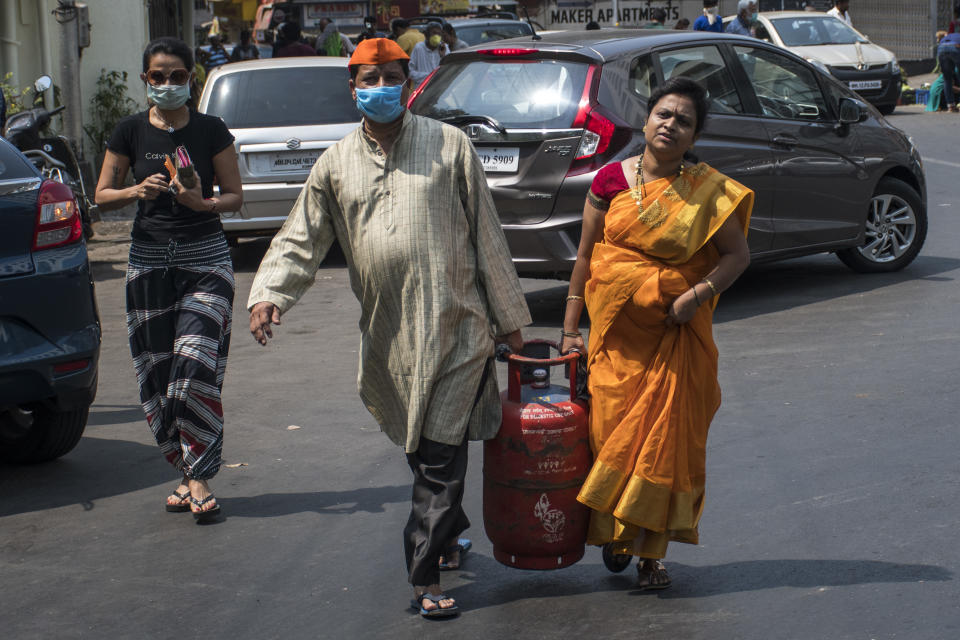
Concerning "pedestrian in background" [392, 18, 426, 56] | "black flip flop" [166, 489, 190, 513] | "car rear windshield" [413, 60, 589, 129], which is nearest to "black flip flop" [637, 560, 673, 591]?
"black flip flop" [166, 489, 190, 513]

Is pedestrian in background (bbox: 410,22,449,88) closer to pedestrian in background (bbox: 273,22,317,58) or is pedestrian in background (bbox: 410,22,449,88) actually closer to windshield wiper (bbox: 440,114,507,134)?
pedestrian in background (bbox: 273,22,317,58)

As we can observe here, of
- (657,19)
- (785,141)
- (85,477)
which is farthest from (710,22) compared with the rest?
(85,477)

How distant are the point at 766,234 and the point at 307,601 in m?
5.26

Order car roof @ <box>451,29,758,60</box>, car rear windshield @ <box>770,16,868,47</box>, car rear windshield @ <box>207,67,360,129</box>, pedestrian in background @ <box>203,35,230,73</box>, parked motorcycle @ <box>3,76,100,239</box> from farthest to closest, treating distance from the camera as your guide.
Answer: car rear windshield @ <box>770,16,868,47</box> < pedestrian in background @ <box>203,35,230,73</box> < car rear windshield @ <box>207,67,360,129</box> < parked motorcycle @ <box>3,76,100,239</box> < car roof @ <box>451,29,758,60</box>

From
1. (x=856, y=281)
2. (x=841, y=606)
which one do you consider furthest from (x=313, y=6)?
(x=841, y=606)

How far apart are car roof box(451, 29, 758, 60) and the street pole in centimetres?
610

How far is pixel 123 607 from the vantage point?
4.29 meters

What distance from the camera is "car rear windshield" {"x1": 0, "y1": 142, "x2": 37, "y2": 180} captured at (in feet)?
18.2

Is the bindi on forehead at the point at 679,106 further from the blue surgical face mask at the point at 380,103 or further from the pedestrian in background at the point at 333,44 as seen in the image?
the pedestrian in background at the point at 333,44

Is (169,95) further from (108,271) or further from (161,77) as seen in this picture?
(108,271)

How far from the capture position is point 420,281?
4.05 meters

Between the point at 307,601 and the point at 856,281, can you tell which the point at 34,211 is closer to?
the point at 307,601

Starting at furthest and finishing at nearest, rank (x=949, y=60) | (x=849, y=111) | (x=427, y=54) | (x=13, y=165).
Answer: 1. (x=949, y=60)
2. (x=427, y=54)
3. (x=849, y=111)
4. (x=13, y=165)

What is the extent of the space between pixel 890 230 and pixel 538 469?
20.9ft
